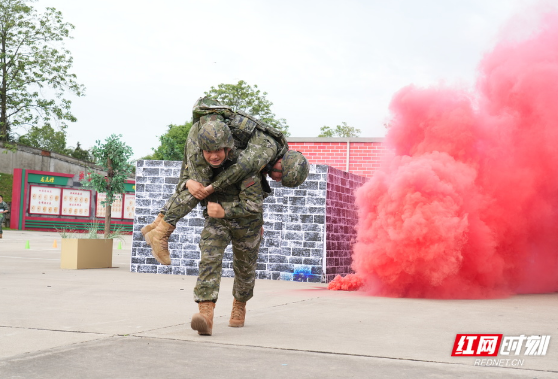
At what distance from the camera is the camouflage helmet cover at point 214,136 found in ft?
15.0

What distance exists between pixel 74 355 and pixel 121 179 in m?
8.41

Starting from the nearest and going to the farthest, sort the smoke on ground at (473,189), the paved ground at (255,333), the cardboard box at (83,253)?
the paved ground at (255,333)
the smoke on ground at (473,189)
the cardboard box at (83,253)

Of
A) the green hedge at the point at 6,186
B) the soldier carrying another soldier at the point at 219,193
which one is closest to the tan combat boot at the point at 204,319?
the soldier carrying another soldier at the point at 219,193

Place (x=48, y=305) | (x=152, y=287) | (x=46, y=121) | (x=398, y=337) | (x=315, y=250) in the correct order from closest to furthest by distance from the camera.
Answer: (x=398, y=337) < (x=48, y=305) < (x=152, y=287) < (x=315, y=250) < (x=46, y=121)

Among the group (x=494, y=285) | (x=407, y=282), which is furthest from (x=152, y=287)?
(x=494, y=285)

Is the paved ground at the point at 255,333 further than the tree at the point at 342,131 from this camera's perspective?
No

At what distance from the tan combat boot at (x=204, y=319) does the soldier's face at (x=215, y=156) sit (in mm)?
1030

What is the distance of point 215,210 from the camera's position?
478 cm

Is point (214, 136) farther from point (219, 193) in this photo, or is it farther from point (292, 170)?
point (292, 170)

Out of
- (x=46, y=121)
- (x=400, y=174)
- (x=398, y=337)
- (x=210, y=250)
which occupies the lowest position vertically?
(x=398, y=337)

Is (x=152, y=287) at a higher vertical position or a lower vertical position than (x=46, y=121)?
lower

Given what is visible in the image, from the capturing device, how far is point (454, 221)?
7516 millimetres

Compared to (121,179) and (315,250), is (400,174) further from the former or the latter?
(121,179)
